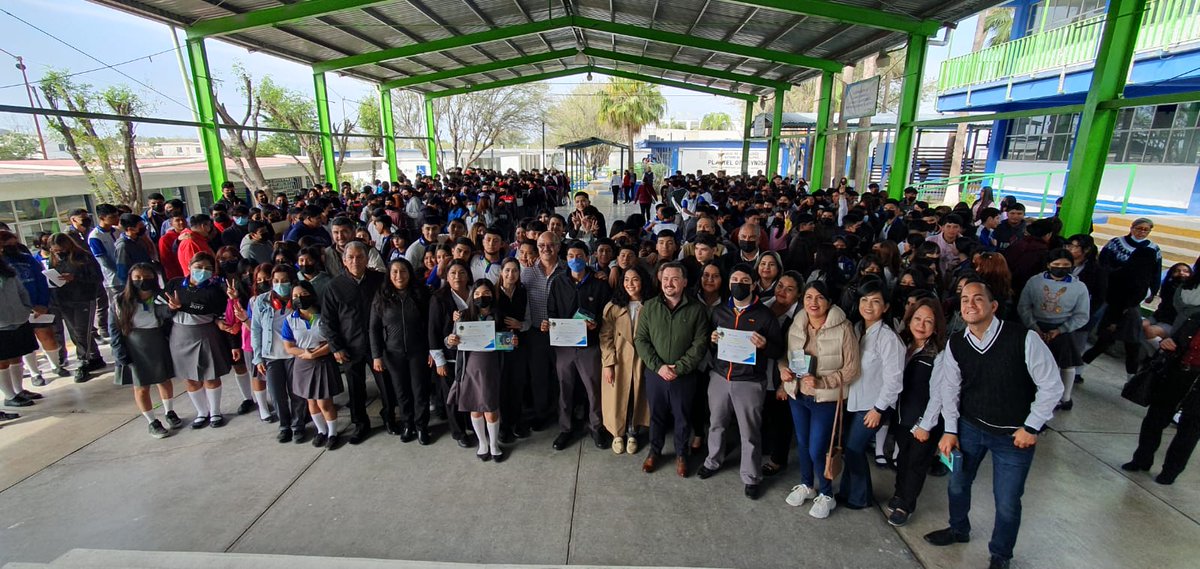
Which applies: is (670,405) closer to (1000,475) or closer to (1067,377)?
(1000,475)

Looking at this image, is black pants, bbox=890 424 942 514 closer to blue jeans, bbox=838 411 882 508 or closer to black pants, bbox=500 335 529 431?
blue jeans, bbox=838 411 882 508

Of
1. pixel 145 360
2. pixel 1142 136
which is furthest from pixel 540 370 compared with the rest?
pixel 1142 136

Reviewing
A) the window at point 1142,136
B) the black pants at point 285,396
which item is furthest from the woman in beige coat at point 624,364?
the window at point 1142,136

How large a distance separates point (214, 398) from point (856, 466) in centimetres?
542

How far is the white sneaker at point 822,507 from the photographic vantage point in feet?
11.5

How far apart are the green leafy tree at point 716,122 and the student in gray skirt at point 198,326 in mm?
57741

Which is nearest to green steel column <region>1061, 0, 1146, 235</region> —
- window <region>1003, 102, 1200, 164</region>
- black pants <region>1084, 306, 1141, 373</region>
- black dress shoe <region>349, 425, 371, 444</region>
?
black pants <region>1084, 306, 1141, 373</region>

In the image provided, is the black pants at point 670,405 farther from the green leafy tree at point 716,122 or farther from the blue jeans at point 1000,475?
the green leafy tree at point 716,122

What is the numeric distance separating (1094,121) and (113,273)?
11455mm

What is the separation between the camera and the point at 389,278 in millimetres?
4191

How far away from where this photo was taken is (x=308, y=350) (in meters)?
4.19

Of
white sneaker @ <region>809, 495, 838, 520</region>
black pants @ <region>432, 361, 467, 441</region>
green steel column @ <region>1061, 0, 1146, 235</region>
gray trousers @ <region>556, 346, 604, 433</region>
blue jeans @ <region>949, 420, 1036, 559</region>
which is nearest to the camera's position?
blue jeans @ <region>949, 420, 1036, 559</region>

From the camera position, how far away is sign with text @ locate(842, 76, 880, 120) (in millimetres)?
11758

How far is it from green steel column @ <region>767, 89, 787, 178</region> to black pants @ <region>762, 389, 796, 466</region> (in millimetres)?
14475
